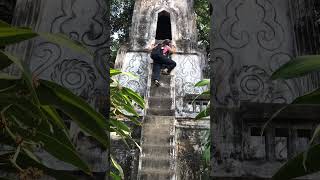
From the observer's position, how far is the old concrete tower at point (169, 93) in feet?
19.9

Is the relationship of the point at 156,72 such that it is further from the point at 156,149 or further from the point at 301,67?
the point at 301,67

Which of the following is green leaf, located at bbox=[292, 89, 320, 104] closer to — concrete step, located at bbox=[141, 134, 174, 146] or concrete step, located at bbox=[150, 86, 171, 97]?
concrete step, located at bbox=[141, 134, 174, 146]

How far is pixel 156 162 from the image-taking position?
5828 mm

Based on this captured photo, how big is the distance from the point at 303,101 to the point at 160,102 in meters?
6.59

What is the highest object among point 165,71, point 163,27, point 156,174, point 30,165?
point 163,27

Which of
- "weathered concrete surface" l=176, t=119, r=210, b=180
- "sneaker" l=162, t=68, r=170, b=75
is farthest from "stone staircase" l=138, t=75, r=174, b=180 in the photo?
"sneaker" l=162, t=68, r=170, b=75

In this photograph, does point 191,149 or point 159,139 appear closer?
point 159,139

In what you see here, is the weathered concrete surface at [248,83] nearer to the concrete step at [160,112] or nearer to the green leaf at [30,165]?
the green leaf at [30,165]

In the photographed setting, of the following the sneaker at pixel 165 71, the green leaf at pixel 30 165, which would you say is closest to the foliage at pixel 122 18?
the sneaker at pixel 165 71

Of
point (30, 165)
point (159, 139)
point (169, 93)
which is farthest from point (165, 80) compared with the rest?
point (30, 165)

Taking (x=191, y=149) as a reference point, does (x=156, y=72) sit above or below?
above

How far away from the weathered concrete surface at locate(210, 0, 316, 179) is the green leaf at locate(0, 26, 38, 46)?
1339 mm

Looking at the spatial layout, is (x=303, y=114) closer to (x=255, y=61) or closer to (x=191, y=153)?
(x=255, y=61)

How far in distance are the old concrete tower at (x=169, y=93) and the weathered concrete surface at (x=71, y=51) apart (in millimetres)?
3373
